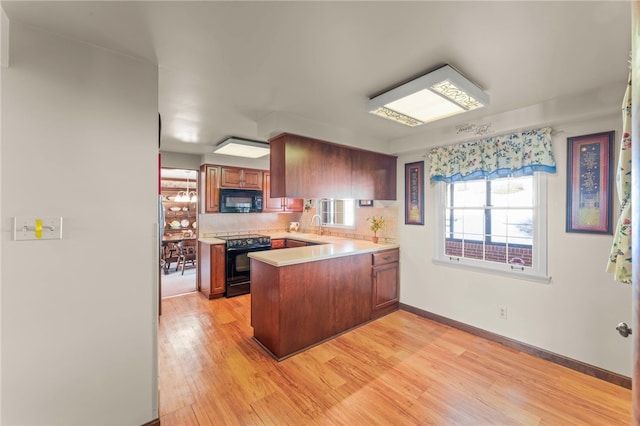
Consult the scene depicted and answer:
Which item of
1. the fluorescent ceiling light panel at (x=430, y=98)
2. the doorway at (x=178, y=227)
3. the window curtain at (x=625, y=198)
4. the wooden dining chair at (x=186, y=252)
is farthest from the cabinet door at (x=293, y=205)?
the window curtain at (x=625, y=198)

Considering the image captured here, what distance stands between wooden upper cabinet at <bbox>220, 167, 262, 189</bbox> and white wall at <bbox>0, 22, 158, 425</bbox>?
294 cm

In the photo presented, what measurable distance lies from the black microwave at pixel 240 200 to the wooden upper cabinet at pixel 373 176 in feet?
7.13

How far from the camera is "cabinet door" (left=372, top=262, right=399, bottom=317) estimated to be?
3.39m

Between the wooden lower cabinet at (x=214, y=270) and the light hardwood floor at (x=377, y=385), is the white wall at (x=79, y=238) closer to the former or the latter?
the light hardwood floor at (x=377, y=385)

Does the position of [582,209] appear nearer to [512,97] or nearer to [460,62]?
[512,97]

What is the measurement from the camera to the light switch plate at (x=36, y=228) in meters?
1.35

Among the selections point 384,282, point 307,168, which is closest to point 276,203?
point 307,168

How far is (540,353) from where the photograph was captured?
2.54 metres

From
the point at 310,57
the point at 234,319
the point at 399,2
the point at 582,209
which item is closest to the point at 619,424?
the point at 582,209

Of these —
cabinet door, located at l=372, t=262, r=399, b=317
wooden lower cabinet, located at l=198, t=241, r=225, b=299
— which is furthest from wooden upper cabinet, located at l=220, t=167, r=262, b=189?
cabinet door, located at l=372, t=262, r=399, b=317

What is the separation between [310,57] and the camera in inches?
65.0

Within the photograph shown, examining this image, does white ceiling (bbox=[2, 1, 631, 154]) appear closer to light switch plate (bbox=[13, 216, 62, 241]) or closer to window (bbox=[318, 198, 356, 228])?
light switch plate (bbox=[13, 216, 62, 241])

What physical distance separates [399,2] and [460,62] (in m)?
0.74

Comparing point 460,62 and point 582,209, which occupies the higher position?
point 460,62
